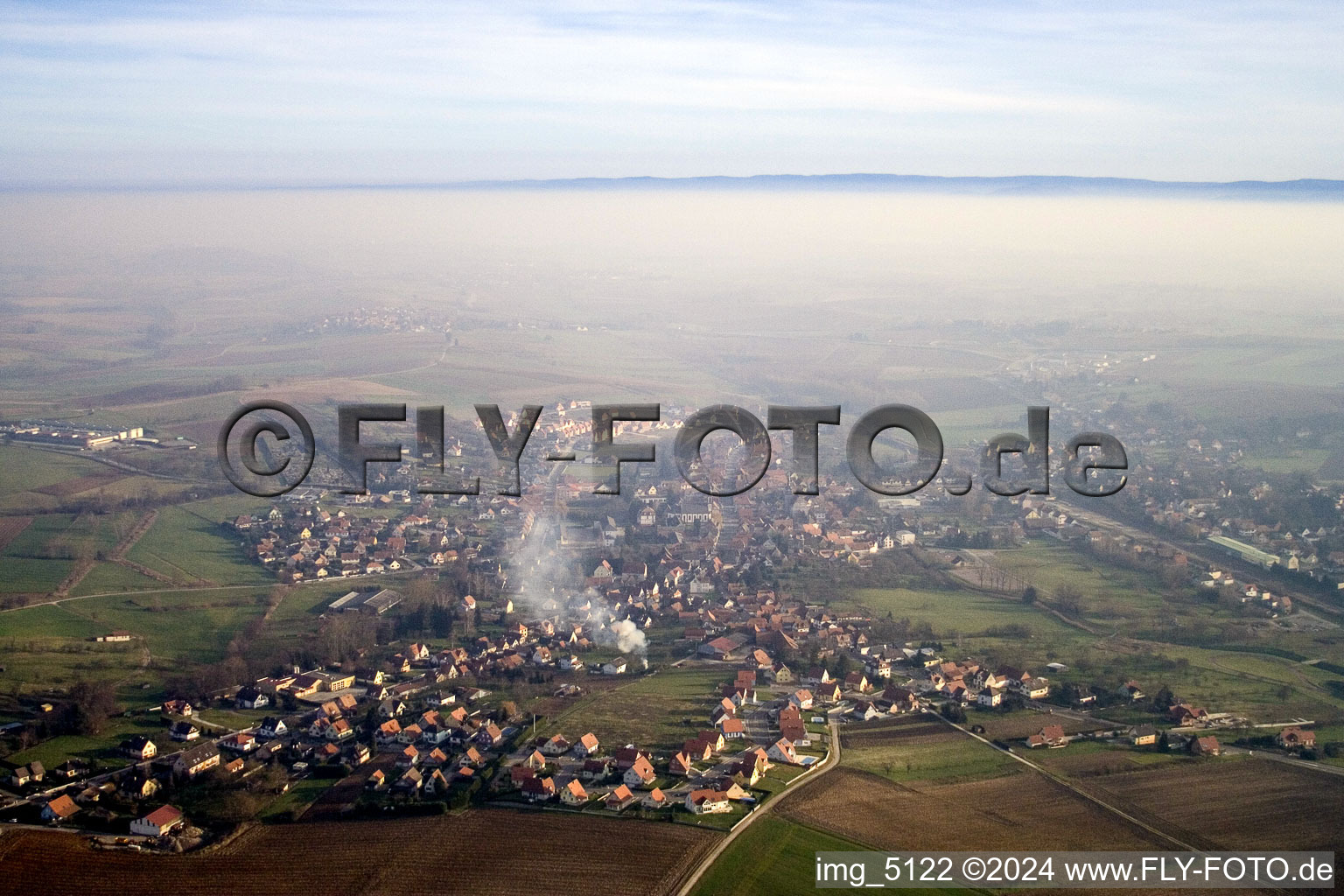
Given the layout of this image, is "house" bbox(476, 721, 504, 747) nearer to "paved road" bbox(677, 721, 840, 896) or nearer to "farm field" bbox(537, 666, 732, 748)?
"farm field" bbox(537, 666, 732, 748)

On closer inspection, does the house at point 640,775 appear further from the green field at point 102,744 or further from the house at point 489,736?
the green field at point 102,744

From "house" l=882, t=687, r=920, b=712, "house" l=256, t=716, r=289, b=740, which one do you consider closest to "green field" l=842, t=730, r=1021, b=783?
"house" l=882, t=687, r=920, b=712

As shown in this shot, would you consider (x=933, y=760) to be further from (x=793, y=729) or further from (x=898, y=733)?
(x=793, y=729)

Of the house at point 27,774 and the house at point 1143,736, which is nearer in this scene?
the house at point 27,774

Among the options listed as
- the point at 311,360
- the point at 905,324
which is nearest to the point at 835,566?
the point at 311,360

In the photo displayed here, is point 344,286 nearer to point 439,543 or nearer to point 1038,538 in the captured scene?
point 439,543

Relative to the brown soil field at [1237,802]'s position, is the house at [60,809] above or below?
above

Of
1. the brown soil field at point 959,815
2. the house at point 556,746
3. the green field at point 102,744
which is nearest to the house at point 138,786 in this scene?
the green field at point 102,744
